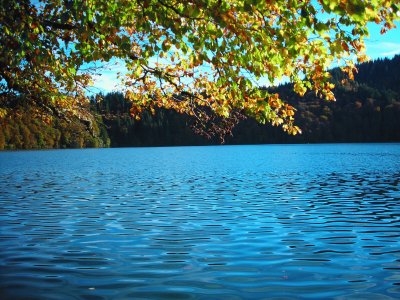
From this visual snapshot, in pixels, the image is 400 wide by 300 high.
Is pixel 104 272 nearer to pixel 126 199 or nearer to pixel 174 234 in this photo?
pixel 174 234

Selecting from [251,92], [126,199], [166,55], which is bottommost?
[126,199]

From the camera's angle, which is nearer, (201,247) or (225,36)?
(225,36)

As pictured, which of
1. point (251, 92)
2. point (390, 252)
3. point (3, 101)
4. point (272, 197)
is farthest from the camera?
point (272, 197)

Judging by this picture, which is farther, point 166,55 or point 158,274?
point 166,55

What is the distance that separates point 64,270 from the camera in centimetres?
1444

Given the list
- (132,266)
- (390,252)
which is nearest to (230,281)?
(132,266)

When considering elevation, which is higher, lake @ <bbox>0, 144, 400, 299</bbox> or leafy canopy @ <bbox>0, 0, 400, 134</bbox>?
leafy canopy @ <bbox>0, 0, 400, 134</bbox>

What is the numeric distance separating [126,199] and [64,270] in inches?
762

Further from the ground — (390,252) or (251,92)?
(251,92)

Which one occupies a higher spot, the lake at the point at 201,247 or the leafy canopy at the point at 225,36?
the leafy canopy at the point at 225,36

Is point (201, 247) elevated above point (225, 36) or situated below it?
below

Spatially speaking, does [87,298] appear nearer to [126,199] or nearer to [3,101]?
[3,101]

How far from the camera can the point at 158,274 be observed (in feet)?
46.0

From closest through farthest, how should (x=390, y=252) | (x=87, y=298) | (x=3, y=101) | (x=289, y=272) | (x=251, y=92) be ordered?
(x=87, y=298) → (x=251, y=92) → (x=289, y=272) → (x=390, y=252) → (x=3, y=101)
